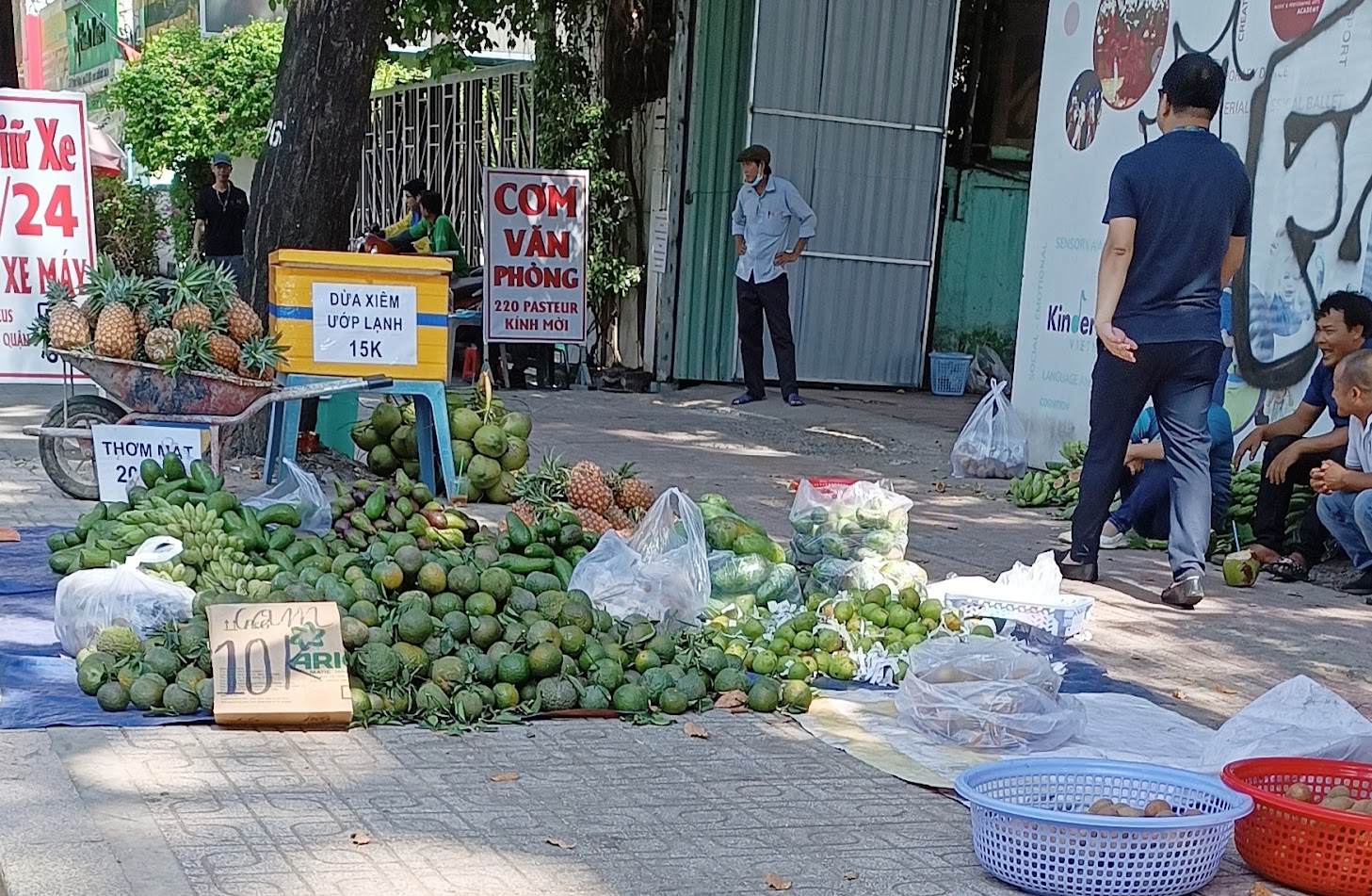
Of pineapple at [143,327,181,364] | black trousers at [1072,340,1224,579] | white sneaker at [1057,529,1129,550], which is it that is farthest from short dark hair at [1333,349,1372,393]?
pineapple at [143,327,181,364]

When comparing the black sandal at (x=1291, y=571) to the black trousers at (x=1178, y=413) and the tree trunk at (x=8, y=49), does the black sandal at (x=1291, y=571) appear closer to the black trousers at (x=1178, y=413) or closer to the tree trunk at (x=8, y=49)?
the black trousers at (x=1178, y=413)

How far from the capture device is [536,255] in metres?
13.8

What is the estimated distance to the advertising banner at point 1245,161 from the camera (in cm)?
817

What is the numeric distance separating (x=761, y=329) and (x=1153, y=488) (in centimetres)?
566

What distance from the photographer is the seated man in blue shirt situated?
7.78 metres

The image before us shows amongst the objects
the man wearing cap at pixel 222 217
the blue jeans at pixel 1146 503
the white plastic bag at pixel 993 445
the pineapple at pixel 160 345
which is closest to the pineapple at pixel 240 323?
the pineapple at pixel 160 345

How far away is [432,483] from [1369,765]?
559 centimetres

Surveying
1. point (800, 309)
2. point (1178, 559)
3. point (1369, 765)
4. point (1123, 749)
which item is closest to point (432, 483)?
point (1178, 559)

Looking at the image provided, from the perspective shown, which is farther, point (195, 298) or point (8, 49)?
point (8, 49)

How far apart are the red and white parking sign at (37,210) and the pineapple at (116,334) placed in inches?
38.3

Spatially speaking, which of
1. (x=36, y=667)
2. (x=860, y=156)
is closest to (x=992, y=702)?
(x=36, y=667)

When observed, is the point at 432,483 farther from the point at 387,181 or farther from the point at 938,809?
the point at 387,181

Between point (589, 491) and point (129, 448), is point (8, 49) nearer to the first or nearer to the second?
point (129, 448)

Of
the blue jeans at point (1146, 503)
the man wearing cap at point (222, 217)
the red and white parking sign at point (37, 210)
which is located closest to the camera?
the blue jeans at point (1146, 503)
